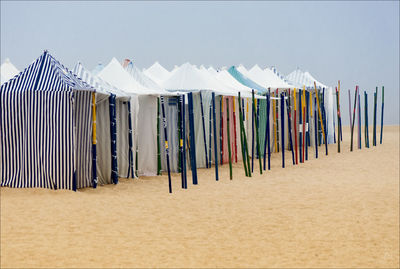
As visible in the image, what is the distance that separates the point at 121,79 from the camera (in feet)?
49.1

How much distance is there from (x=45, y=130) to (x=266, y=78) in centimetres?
1317

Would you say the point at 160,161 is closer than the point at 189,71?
Yes

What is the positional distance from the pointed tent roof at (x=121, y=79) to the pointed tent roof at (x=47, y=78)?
2.39 meters

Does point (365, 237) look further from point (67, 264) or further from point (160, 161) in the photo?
point (160, 161)

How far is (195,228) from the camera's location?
8.30 meters

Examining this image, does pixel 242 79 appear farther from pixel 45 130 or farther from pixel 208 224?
pixel 208 224

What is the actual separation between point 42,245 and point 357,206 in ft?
19.2

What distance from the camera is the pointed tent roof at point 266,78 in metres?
22.4

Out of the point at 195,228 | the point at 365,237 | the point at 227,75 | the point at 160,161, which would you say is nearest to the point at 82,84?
the point at 160,161

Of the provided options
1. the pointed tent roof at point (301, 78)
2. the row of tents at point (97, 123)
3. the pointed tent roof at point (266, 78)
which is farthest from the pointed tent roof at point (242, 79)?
the pointed tent roof at point (301, 78)

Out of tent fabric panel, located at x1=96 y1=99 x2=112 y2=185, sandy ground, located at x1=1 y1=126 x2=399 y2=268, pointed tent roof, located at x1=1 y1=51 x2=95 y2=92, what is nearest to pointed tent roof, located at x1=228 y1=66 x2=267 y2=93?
sandy ground, located at x1=1 y1=126 x2=399 y2=268

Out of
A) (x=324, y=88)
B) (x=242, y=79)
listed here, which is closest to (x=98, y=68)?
(x=242, y=79)

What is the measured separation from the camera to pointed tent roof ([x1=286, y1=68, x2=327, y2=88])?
985 inches

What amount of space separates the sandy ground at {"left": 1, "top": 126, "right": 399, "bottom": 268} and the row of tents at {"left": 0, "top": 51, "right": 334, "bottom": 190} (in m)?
0.60
